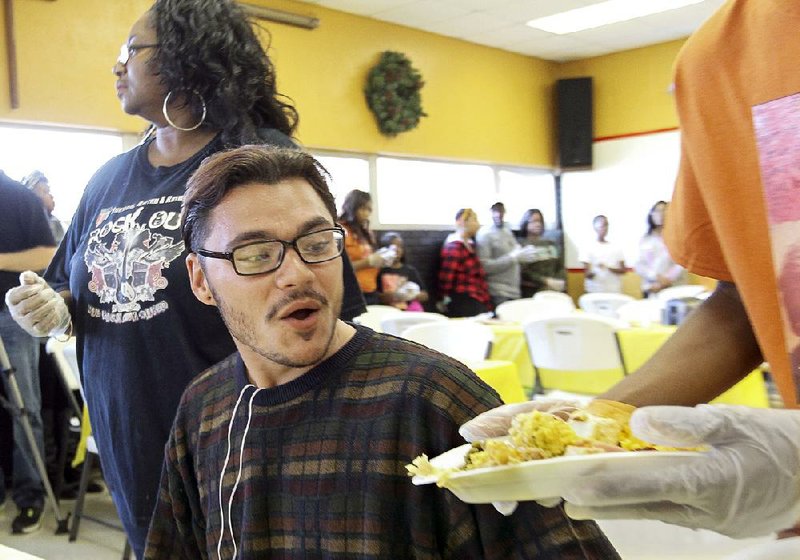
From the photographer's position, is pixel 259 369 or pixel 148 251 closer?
pixel 259 369

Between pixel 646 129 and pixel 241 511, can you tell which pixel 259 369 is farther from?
pixel 646 129

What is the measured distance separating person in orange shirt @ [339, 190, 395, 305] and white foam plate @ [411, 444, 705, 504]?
4836 mm

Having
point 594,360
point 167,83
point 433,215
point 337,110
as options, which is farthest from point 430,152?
point 167,83

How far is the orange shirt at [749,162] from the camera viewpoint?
3.02 feet

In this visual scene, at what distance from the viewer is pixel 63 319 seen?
186cm

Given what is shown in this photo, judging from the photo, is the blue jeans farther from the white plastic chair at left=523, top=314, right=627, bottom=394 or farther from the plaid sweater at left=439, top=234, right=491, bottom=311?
the plaid sweater at left=439, top=234, right=491, bottom=311

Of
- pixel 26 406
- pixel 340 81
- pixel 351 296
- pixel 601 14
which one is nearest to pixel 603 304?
pixel 340 81

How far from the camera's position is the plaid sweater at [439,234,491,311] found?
307 inches

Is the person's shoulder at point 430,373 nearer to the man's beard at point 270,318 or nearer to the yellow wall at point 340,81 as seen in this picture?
the man's beard at point 270,318

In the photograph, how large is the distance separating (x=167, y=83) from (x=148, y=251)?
14.3 inches

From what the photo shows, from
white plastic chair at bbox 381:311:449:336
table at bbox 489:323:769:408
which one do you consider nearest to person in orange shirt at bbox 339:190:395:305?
white plastic chair at bbox 381:311:449:336

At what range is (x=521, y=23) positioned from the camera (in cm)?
849

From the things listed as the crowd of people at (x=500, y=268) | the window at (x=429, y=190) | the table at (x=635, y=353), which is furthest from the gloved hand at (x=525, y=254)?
the table at (x=635, y=353)

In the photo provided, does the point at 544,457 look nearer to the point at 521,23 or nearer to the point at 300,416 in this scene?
the point at 300,416
